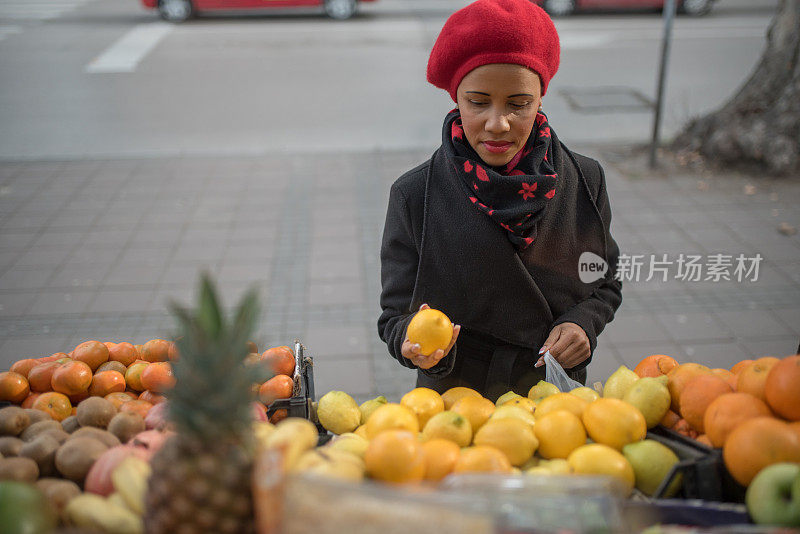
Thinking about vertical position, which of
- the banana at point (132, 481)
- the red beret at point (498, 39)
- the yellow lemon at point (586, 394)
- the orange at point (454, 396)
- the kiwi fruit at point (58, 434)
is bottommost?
the orange at point (454, 396)

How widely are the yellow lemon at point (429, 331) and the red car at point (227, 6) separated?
43.9 ft

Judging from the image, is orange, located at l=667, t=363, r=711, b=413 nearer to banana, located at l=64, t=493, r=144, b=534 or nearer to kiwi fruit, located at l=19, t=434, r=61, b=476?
banana, located at l=64, t=493, r=144, b=534

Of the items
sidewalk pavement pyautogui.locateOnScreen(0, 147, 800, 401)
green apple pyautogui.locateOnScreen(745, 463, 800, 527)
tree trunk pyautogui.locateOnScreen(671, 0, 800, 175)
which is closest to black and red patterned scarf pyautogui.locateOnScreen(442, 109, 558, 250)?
green apple pyautogui.locateOnScreen(745, 463, 800, 527)

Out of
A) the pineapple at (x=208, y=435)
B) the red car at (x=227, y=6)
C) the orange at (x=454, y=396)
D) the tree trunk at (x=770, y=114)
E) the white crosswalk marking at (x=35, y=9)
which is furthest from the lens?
the white crosswalk marking at (x=35, y=9)

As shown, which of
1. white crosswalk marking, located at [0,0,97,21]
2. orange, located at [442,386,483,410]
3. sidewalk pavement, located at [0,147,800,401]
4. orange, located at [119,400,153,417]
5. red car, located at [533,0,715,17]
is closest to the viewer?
orange, located at [119,400,153,417]

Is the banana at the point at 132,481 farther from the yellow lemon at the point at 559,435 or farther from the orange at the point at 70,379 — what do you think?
the yellow lemon at the point at 559,435

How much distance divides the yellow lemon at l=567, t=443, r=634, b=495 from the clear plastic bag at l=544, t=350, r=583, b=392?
1.74 feet

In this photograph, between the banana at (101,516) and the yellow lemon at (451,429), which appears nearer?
the banana at (101,516)

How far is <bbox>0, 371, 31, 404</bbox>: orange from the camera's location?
6.54ft

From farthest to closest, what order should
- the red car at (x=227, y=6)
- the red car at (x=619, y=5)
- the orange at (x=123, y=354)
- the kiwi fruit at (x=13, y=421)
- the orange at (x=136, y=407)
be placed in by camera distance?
the red car at (x=619, y=5) → the red car at (x=227, y=6) → the orange at (x=123, y=354) → the orange at (x=136, y=407) → the kiwi fruit at (x=13, y=421)

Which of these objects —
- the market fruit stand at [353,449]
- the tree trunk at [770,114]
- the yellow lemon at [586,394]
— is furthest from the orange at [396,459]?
the tree trunk at [770,114]

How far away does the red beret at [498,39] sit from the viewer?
1.81m

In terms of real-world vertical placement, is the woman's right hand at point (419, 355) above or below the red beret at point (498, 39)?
below

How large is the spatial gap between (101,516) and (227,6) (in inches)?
554
